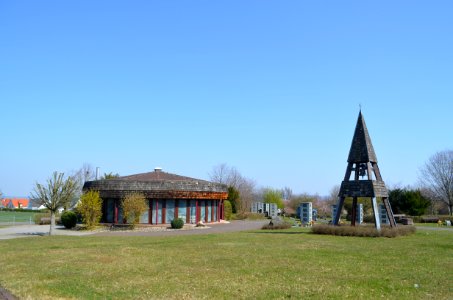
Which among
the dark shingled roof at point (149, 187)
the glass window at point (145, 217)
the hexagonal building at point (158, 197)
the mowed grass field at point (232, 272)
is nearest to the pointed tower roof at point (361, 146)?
the mowed grass field at point (232, 272)

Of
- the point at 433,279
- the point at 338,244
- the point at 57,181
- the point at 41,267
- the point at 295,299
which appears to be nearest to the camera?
the point at 295,299

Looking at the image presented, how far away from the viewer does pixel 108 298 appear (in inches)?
377

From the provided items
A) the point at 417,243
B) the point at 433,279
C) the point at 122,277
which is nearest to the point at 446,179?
the point at 417,243

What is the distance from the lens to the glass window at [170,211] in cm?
3731

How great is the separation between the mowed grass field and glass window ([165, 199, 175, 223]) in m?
18.1

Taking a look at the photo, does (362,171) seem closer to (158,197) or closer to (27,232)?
(158,197)

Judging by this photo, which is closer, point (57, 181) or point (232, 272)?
point (232, 272)

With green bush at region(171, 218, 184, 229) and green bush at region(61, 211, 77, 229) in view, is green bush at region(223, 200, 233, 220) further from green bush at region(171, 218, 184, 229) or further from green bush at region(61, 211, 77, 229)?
green bush at region(61, 211, 77, 229)

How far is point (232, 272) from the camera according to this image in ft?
40.9

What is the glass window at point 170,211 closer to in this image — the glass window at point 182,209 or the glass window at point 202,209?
the glass window at point 182,209

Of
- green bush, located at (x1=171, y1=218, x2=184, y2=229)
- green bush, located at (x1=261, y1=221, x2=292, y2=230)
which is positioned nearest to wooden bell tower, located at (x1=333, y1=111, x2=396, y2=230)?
green bush, located at (x1=261, y1=221, x2=292, y2=230)

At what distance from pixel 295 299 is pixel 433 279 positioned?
452cm

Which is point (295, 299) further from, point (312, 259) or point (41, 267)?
point (41, 267)

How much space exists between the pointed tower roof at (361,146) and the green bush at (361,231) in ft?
14.8
